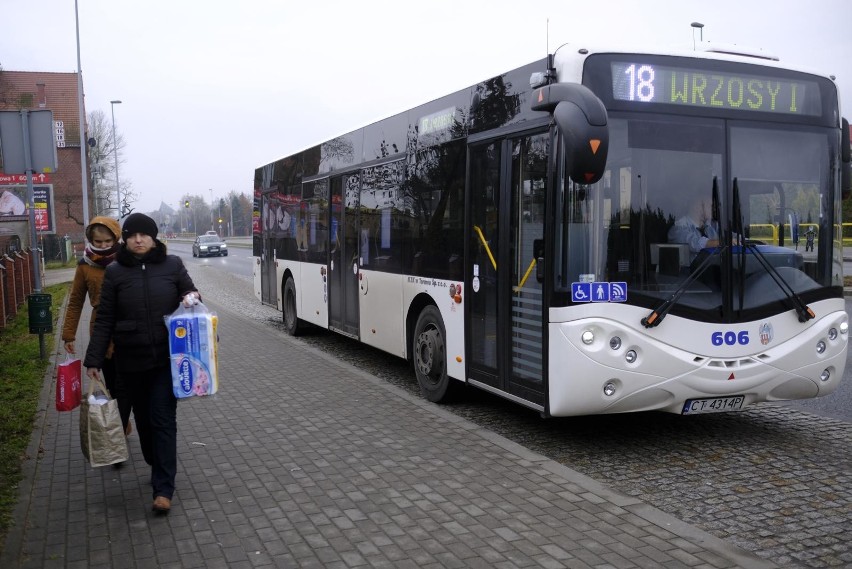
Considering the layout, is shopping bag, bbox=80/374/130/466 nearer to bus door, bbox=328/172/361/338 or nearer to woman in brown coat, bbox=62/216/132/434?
woman in brown coat, bbox=62/216/132/434

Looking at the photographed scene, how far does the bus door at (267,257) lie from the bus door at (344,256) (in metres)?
3.88

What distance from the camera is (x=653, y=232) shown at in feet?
21.3

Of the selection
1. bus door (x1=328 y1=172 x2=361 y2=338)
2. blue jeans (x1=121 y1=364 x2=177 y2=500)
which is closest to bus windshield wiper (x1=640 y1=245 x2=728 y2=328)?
blue jeans (x1=121 y1=364 x2=177 y2=500)

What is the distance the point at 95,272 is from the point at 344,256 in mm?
5587

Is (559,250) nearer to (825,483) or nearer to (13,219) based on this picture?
(825,483)

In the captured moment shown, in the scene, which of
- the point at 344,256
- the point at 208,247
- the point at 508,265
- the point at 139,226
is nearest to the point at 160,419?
the point at 139,226

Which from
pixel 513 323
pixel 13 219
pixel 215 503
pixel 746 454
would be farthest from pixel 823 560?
pixel 13 219

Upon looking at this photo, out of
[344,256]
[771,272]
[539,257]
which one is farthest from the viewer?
[344,256]

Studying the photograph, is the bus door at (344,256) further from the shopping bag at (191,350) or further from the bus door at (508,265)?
the shopping bag at (191,350)

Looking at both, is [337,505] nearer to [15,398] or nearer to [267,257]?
[15,398]

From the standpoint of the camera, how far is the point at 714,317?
6.66m

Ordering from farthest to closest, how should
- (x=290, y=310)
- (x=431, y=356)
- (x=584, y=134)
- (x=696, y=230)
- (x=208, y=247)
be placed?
(x=208, y=247)
(x=290, y=310)
(x=431, y=356)
(x=696, y=230)
(x=584, y=134)

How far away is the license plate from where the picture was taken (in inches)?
265

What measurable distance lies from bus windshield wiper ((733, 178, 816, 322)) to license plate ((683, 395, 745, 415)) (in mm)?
759
